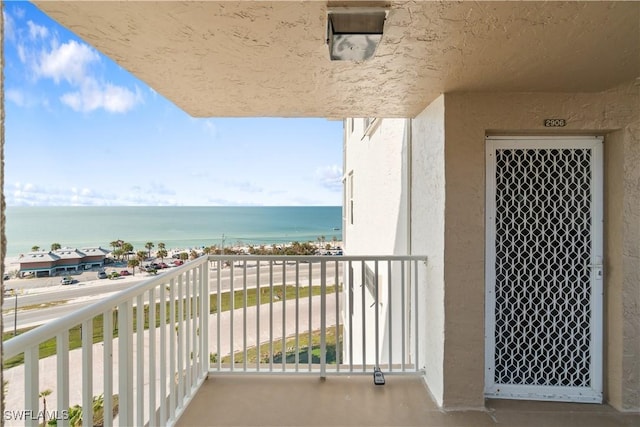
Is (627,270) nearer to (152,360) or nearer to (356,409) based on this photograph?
(356,409)

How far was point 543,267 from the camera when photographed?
111 inches

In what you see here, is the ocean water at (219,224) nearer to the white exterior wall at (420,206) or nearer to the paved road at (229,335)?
the paved road at (229,335)

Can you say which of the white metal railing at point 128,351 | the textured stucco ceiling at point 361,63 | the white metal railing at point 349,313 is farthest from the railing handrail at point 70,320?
the textured stucco ceiling at point 361,63

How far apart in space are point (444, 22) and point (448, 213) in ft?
4.70

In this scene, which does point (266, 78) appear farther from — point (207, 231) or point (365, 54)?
point (207, 231)

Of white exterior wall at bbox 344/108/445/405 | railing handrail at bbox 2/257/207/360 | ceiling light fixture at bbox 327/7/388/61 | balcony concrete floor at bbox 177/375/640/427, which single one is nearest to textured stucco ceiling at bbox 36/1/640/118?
ceiling light fixture at bbox 327/7/388/61

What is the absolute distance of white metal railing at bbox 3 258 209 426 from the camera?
121 centimetres

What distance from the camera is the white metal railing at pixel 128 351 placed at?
1213 mm

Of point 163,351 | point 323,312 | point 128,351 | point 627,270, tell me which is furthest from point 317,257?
point 627,270

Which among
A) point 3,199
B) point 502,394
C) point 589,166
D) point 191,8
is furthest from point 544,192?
point 3,199

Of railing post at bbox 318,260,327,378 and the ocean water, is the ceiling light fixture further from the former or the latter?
the ocean water

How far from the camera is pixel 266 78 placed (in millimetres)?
2357

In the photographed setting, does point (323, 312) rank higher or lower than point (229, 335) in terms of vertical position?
higher

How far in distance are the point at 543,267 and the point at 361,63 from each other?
225 centimetres
